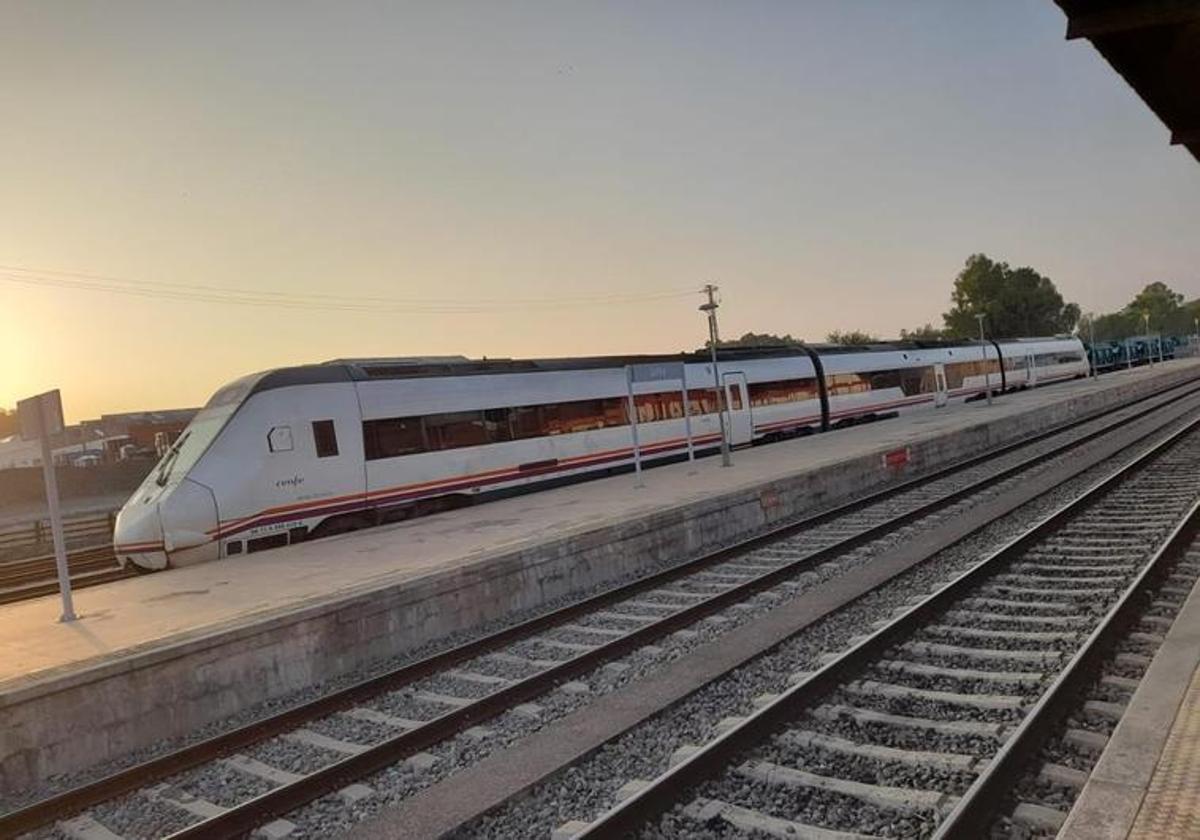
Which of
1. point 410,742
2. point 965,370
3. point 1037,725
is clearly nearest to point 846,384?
point 965,370

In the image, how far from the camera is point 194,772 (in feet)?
18.9

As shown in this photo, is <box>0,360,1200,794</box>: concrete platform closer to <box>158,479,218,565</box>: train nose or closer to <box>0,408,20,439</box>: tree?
<box>158,479,218,565</box>: train nose

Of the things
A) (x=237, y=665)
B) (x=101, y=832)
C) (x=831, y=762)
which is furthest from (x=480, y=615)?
(x=831, y=762)

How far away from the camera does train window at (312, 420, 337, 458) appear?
13.7 meters

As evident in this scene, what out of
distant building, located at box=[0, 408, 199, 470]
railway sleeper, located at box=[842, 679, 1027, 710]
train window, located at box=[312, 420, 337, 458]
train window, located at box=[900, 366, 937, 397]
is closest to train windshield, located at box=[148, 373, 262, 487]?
train window, located at box=[312, 420, 337, 458]

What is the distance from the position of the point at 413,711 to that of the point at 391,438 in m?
8.96

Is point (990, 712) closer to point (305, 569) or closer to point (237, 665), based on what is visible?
point (237, 665)

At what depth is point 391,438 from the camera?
1491 centimetres

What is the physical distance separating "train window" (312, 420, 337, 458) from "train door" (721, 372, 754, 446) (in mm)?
12700

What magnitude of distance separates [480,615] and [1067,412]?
90.4ft

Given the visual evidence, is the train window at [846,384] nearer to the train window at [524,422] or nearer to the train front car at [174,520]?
the train window at [524,422]

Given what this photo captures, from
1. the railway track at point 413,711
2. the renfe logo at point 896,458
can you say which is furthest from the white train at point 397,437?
the railway track at point 413,711

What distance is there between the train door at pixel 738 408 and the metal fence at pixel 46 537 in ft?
60.3

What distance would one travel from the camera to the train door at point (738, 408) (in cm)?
2386
